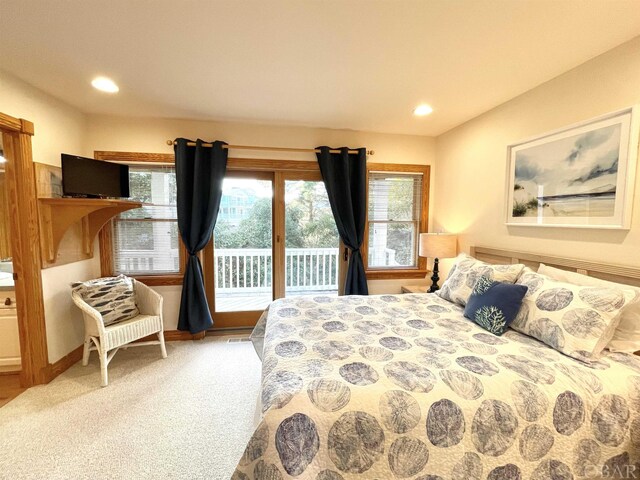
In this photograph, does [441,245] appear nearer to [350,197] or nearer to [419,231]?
[419,231]

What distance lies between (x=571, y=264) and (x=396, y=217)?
1870 mm

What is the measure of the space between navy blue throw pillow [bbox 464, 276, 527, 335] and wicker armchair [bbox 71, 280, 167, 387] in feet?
9.14

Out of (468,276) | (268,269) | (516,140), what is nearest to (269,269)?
(268,269)

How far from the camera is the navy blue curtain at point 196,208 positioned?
9.68ft

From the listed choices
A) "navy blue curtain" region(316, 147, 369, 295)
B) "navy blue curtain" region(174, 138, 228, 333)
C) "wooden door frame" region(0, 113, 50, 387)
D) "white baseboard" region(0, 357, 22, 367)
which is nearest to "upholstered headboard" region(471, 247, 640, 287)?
"navy blue curtain" region(316, 147, 369, 295)

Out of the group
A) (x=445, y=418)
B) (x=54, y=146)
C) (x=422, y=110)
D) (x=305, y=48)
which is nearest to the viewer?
(x=445, y=418)

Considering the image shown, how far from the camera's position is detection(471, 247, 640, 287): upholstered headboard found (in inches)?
64.2

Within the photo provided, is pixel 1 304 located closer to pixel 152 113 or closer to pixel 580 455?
pixel 152 113

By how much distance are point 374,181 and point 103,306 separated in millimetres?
3135

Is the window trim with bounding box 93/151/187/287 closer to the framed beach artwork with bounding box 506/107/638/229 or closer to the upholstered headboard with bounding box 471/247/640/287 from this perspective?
the upholstered headboard with bounding box 471/247/640/287

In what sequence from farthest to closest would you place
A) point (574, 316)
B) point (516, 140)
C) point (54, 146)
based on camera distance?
point (54, 146) → point (516, 140) → point (574, 316)

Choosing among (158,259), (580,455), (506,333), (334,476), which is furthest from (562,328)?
(158,259)

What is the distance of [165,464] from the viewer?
1578mm

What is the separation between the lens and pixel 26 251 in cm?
221
